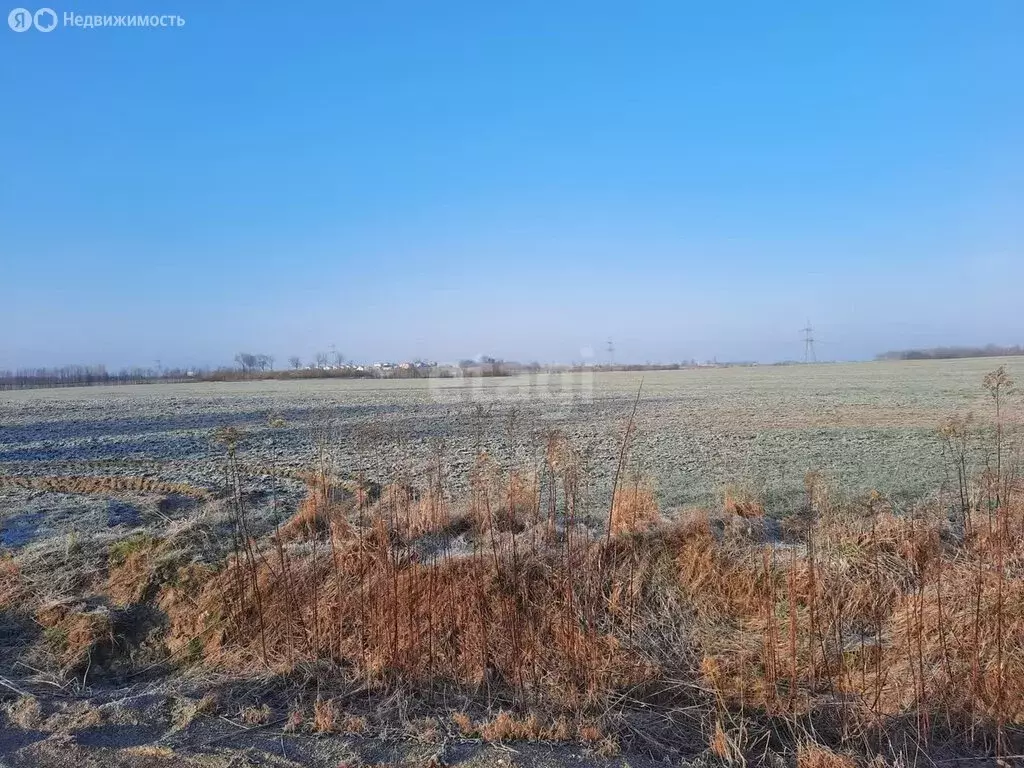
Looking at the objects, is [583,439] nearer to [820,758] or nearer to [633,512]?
[633,512]

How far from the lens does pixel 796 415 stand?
23.7 metres

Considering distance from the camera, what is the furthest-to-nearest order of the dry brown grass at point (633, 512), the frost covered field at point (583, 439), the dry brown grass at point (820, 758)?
1. the frost covered field at point (583, 439)
2. the dry brown grass at point (633, 512)
3. the dry brown grass at point (820, 758)

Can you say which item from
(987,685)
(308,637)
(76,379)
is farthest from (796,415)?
(76,379)

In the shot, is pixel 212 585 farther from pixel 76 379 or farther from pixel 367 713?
pixel 76 379

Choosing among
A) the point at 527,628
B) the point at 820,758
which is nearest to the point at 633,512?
the point at 527,628

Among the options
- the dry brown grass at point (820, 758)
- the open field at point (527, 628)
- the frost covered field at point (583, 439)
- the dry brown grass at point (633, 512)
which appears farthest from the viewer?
the frost covered field at point (583, 439)

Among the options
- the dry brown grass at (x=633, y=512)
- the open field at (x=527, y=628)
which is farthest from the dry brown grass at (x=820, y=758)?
the dry brown grass at (x=633, y=512)

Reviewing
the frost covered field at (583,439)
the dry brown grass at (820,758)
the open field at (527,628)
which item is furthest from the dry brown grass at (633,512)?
the dry brown grass at (820,758)

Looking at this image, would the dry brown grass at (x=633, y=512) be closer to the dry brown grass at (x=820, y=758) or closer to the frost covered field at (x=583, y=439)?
the frost covered field at (x=583, y=439)

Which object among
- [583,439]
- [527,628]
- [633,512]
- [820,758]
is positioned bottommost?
[820,758]

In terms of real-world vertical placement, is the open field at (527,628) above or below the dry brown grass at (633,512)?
below

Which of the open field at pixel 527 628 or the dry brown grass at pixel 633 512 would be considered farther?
the dry brown grass at pixel 633 512

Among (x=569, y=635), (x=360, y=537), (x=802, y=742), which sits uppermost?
(x=360, y=537)

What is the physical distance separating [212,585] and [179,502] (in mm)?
4606
